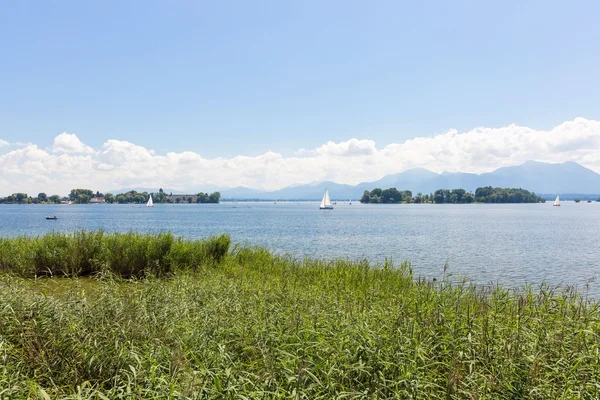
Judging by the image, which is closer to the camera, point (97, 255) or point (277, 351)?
point (277, 351)

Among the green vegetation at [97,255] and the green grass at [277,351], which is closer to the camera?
the green grass at [277,351]

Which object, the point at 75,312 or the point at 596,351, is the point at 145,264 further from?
the point at 596,351

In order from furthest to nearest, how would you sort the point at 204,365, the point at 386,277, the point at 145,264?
1. the point at 145,264
2. the point at 386,277
3. the point at 204,365

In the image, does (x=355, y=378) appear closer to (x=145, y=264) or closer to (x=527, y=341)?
(x=527, y=341)

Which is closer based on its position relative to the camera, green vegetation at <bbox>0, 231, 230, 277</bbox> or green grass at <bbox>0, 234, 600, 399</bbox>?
green grass at <bbox>0, 234, 600, 399</bbox>

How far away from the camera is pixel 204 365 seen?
463 centimetres

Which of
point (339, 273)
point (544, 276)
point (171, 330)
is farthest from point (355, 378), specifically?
point (544, 276)

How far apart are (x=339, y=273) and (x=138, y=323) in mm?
8372

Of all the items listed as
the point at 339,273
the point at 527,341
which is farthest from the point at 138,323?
the point at 339,273

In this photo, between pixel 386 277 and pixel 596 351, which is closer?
pixel 596 351

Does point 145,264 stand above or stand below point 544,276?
above

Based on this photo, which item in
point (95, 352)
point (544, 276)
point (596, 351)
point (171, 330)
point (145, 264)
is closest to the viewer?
point (95, 352)

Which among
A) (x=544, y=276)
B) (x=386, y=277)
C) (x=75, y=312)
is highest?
(x=75, y=312)

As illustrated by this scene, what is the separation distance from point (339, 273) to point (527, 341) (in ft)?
25.6
